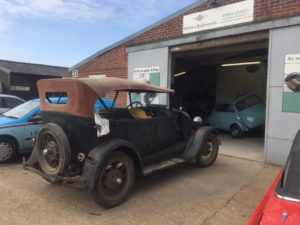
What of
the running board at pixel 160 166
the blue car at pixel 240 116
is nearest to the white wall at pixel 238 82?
the blue car at pixel 240 116

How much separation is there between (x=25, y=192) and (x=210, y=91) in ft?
39.5

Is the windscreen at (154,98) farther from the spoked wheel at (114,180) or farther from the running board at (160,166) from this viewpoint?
the spoked wheel at (114,180)

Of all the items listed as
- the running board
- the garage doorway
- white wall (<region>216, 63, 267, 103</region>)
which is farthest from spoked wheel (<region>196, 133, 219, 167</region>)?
white wall (<region>216, 63, 267, 103</region>)

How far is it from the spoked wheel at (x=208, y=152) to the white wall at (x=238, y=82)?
23.3 feet

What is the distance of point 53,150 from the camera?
4578 mm

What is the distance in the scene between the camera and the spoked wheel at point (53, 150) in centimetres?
432

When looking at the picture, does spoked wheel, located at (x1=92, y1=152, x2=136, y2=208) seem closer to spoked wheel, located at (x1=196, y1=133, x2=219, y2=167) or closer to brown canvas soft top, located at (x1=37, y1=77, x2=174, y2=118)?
brown canvas soft top, located at (x1=37, y1=77, x2=174, y2=118)

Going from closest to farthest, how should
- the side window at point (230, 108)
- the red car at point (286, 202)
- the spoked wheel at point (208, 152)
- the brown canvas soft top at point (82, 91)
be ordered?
1. the red car at point (286, 202)
2. the brown canvas soft top at point (82, 91)
3. the spoked wheel at point (208, 152)
4. the side window at point (230, 108)

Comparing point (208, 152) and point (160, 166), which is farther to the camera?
point (208, 152)

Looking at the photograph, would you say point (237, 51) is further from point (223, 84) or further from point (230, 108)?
point (223, 84)

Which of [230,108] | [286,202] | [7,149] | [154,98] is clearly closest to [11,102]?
[7,149]

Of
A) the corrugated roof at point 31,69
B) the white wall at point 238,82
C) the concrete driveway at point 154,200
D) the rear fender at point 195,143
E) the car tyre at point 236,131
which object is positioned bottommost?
the concrete driveway at point 154,200

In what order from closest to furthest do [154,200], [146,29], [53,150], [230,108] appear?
[53,150] < [154,200] < [146,29] < [230,108]

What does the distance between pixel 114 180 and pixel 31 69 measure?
2187 centimetres
